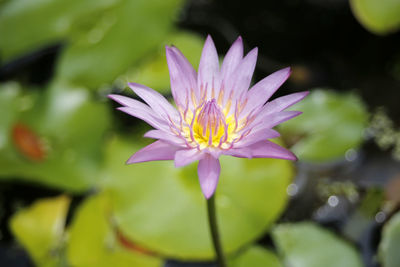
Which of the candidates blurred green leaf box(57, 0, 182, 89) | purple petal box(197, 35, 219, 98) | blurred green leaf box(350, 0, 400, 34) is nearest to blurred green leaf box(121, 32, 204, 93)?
blurred green leaf box(57, 0, 182, 89)

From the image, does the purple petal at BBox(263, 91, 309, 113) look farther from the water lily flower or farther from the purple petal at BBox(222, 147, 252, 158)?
the purple petal at BBox(222, 147, 252, 158)

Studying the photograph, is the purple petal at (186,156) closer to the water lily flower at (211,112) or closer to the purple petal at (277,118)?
the water lily flower at (211,112)

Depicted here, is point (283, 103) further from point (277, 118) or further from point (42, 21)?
point (42, 21)

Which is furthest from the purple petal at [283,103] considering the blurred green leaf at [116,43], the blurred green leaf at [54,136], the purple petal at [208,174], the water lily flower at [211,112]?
the blurred green leaf at [116,43]

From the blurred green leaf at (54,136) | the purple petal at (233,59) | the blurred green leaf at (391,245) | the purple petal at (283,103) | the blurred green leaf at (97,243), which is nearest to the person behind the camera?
the purple petal at (283,103)

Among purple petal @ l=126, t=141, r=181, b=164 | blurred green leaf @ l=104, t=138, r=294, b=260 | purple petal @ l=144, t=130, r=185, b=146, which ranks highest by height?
purple petal @ l=144, t=130, r=185, b=146

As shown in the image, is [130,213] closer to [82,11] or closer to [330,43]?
[82,11]

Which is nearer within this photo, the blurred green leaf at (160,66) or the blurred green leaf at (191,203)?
the blurred green leaf at (191,203)
